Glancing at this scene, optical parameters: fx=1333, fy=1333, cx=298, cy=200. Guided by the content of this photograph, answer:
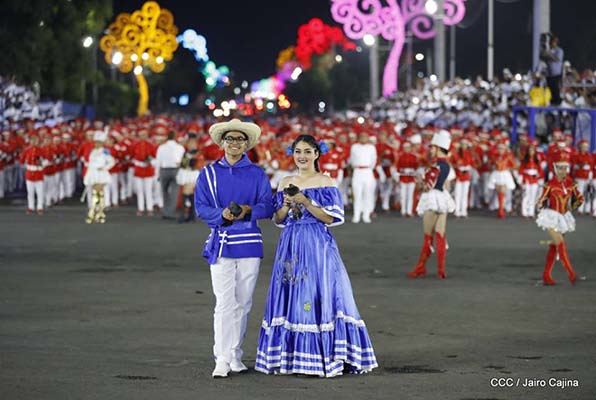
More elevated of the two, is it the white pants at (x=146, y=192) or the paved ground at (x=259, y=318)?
the white pants at (x=146, y=192)

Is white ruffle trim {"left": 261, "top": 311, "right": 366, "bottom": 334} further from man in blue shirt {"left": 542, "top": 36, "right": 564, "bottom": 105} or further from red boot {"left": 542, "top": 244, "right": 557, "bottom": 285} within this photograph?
man in blue shirt {"left": 542, "top": 36, "right": 564, "bottom": 105}

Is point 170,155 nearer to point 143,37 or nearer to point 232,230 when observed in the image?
point 232,230

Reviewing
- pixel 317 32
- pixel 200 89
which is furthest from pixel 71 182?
pixel 200 89

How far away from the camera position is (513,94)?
124 feet

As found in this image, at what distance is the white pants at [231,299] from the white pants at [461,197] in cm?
1872

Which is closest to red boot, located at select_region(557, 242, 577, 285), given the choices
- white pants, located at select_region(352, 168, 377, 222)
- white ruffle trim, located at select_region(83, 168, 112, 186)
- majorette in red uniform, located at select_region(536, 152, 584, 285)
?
majorette in red uniform, located at select_region(536, 152, 584, 285)

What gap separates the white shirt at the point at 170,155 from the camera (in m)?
27.1

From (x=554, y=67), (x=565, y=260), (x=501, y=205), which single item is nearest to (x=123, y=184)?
(x=501, y=205)

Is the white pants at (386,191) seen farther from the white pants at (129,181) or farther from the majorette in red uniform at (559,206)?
the majorette in red uniform at (559,206)

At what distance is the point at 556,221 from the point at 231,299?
6804mm

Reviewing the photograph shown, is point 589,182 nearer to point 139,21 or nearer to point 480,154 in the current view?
point 480,154

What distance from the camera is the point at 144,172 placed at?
28906mm

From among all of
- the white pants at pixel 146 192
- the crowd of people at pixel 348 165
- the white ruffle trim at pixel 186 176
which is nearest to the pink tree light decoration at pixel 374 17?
the crowd of people at pixel 348 165

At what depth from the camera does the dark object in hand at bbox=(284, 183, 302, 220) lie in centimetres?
955
